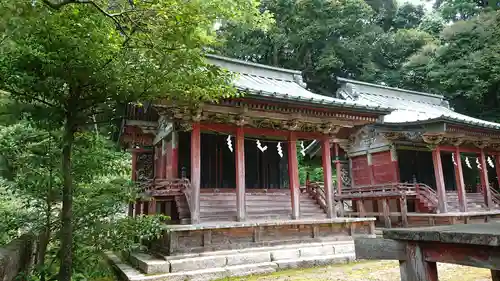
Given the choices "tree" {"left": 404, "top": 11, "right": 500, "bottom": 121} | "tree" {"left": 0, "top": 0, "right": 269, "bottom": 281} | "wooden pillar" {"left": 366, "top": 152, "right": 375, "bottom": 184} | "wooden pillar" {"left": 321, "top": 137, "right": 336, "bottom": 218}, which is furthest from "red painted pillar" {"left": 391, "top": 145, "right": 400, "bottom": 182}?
"tree" {"left": 404, "top": 11, "right": 500, "bottom": 121}

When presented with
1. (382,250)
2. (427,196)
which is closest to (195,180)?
(382,250)

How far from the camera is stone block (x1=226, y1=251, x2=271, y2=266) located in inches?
314

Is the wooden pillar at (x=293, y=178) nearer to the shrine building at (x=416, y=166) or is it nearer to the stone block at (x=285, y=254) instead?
the stone block at (x=285, y=254)

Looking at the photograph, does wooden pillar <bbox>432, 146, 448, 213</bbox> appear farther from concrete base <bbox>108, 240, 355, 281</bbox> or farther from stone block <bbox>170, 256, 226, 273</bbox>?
stone block <bbox>170, 256, 226, 273</bbox>

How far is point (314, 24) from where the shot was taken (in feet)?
101

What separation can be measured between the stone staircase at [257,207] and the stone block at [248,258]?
1.74 m

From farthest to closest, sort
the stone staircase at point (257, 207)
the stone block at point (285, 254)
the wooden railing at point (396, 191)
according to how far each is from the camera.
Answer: the wooden railing at point (396, 191) → the stone staircase at point (257, 207) → the stone block at point (285, 254)

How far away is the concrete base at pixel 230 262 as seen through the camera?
7176mm

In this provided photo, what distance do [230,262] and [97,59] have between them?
5523mm

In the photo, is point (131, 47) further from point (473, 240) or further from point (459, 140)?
point (459, 140)

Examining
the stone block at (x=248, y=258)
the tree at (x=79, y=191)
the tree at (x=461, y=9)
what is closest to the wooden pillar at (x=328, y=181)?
the stone block at (x=248, y=258)

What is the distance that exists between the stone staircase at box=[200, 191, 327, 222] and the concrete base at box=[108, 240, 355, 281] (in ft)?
5.61

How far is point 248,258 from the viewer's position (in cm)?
816

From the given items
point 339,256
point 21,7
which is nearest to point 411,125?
point 339,256
